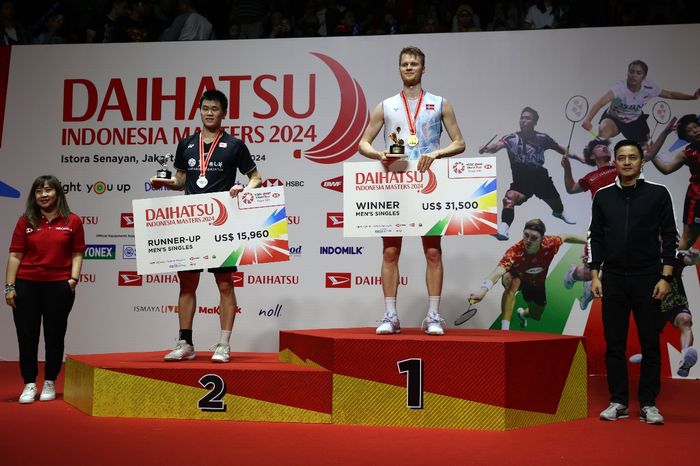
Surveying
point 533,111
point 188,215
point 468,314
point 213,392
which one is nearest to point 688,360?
point 468,314

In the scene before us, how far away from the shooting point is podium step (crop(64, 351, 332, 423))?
3930 mm

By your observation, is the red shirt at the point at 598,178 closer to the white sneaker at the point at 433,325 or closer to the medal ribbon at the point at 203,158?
the white sneaker at the point at 433,325

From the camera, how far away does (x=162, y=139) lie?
6.50 m

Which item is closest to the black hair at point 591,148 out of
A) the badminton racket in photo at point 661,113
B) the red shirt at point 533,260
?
the badminton racket in photo at point 661,113

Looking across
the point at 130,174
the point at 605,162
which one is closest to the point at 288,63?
the point at 130,174

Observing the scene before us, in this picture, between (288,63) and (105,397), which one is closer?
(105,397)

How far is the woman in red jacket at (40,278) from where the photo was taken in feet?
14.6

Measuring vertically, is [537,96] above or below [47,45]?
below

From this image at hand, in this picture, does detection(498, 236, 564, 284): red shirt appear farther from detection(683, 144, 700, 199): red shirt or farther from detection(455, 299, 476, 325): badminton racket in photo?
detection(683, 144, 700, 199): red shirt

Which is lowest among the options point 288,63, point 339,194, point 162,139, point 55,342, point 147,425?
point 147,425

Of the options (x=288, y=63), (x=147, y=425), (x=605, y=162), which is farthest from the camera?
(x=288, y=63)

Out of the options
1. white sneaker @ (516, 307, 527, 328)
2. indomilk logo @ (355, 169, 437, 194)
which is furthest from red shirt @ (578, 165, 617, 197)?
indomilk logo @ (355, 169, 437, 194)

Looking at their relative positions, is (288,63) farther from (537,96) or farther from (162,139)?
(537,96)

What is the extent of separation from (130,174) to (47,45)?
143 cm
